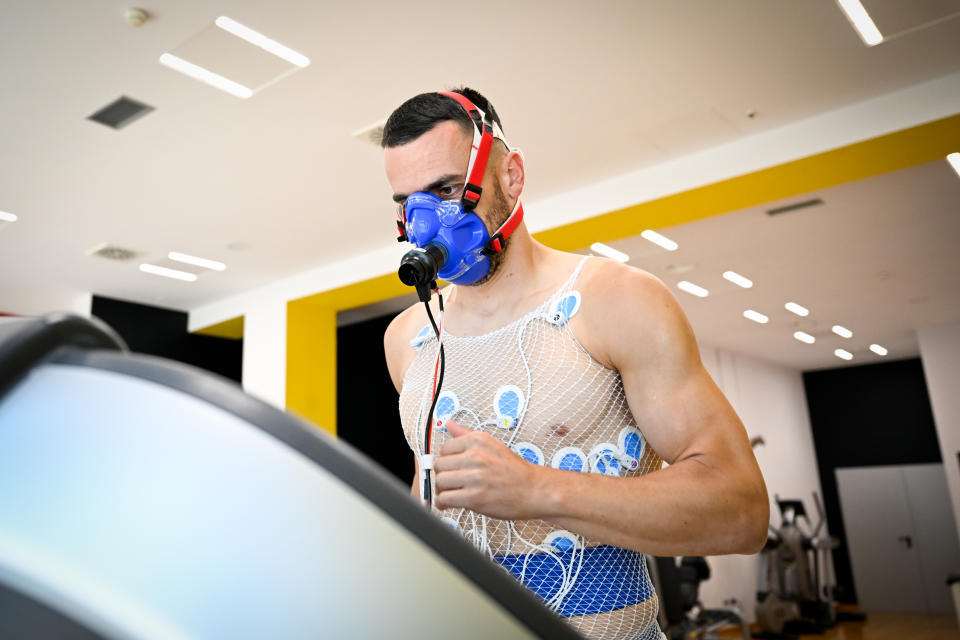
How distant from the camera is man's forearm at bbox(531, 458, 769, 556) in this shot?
0.69 m

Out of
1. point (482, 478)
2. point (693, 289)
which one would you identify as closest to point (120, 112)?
point (482, 478)

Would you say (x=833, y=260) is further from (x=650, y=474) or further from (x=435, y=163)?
(x=650, y=474)

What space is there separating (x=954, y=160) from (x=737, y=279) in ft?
7.93

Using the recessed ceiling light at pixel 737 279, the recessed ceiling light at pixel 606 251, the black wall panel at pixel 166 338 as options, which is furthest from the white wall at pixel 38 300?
the recessed ceiling light at pixel 737 279

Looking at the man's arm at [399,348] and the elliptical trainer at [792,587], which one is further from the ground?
the man's arm at [399,348]

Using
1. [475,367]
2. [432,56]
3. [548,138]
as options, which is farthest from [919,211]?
[475,367]

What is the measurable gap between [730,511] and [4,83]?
3818mm

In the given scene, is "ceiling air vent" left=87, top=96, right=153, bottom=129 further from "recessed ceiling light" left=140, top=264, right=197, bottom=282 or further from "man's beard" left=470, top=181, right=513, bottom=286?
"man's beard" left=470, top=181, right=513, bottom=286

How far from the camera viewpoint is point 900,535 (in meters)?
9.86

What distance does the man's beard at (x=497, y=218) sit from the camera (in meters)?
1.09

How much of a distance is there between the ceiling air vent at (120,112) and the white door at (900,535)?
33.0 ft

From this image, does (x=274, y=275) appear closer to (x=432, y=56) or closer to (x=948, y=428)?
(x=432, y=56)

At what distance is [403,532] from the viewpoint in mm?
264

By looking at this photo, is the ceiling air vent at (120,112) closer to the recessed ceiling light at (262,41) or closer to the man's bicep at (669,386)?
the recessed ceiling light at (262,41)
